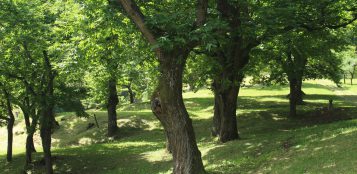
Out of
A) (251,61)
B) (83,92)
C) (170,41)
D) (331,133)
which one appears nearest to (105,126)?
(83,92)

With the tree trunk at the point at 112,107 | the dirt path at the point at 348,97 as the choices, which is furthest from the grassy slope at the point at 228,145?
the dirt path at the point at 348,97

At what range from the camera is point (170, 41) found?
1412 cm

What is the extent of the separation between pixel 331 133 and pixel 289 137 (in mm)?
3162

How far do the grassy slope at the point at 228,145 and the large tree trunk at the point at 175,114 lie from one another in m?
2.78

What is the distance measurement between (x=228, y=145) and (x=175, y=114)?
32.8 feet

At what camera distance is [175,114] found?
16.1 meters

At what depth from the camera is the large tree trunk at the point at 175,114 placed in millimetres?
16031

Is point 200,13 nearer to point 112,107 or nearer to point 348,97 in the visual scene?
point 112,107

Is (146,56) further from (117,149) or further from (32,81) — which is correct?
(117,149)

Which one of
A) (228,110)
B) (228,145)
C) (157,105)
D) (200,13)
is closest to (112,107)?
(228,110)

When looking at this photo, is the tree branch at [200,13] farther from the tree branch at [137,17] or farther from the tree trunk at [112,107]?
the tree trunk at [112,107]

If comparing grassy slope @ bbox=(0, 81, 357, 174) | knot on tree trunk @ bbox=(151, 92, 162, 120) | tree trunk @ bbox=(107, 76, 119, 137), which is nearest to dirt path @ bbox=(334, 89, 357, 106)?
grassy slope @ bbox=(0, 81, 357, 174)

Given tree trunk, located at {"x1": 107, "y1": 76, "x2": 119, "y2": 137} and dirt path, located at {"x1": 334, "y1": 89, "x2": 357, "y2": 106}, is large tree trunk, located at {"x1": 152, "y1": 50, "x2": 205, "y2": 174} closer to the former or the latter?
tree trunk, located at {"x1": 107, "y1": 76, "x2": 119, "y2": 137}

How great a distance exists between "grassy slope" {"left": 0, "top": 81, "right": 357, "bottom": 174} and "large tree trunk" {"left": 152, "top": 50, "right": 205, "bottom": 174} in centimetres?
278
